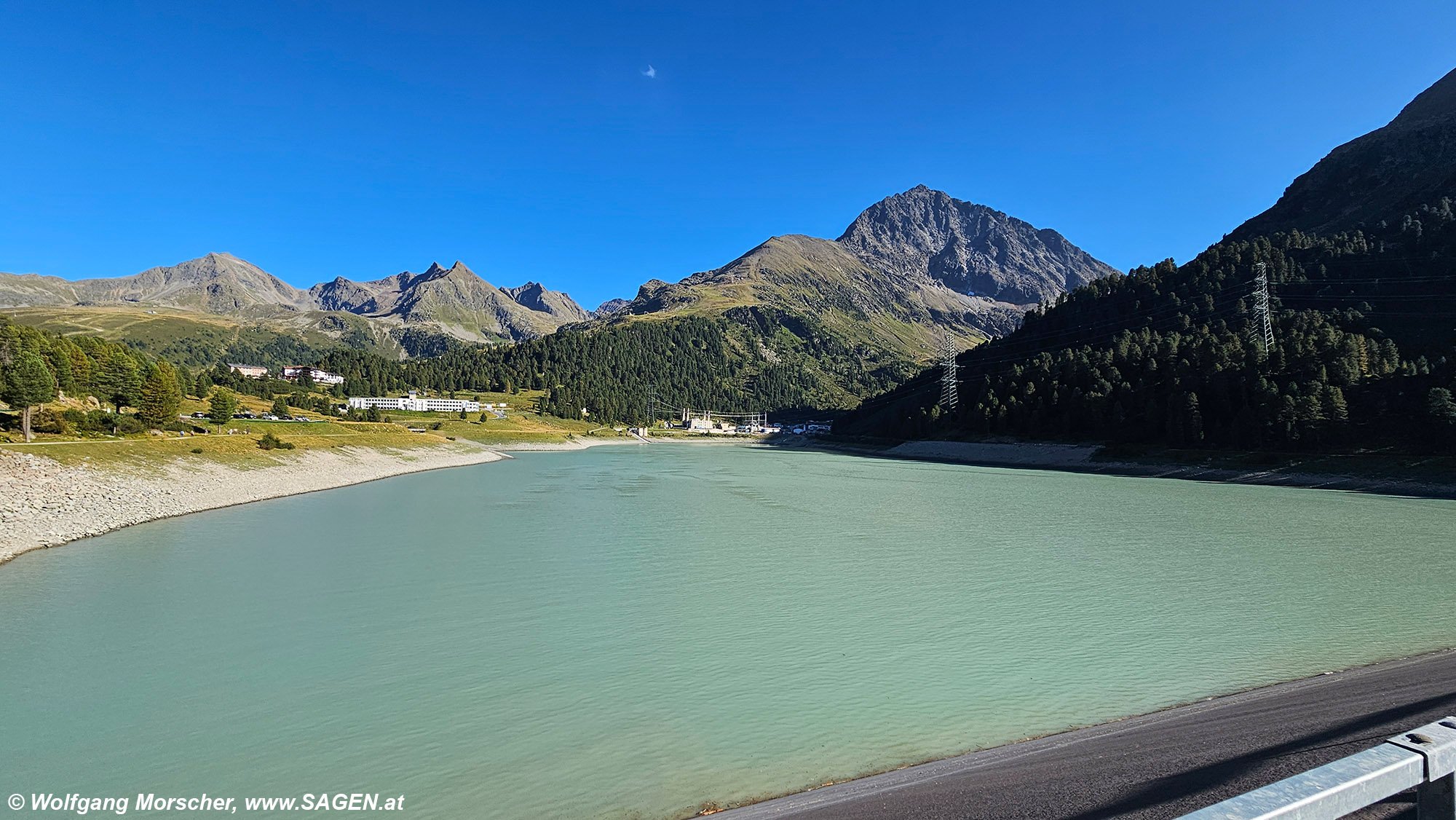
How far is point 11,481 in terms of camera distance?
25.8m

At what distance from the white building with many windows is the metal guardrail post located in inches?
6433

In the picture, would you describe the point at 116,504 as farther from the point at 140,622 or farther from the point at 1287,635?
the point at 1287,635

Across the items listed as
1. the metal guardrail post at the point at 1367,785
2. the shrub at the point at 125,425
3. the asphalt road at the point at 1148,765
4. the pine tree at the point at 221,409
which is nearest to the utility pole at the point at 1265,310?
the asphalt road at the point at 1148,765

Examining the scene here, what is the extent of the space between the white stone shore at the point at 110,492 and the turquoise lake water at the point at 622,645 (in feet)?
4.31

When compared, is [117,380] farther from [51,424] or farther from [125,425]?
[51,424]

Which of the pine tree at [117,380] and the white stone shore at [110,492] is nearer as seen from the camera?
the white stone shore at [110,492]

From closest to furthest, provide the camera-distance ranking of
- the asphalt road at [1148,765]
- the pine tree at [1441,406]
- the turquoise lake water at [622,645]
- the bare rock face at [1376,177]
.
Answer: the asphalt road at [1148,765] → the turquoise lake water at [622,645] → the pine tree at [1441,406] → the bare rock face at [1376,177]

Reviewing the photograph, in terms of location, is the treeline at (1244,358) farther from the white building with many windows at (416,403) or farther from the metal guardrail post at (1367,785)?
the white building with many windows at (416,403)

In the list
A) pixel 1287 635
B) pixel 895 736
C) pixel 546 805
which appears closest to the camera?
pixel 546 805

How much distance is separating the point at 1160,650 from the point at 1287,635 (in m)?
3.41

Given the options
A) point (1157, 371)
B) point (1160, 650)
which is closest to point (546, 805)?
point (1160, 650)

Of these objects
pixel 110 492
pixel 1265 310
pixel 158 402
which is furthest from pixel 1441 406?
pixel 158 402

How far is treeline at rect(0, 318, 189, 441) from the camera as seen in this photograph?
38188 mm

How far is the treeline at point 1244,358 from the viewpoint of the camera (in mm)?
59938
